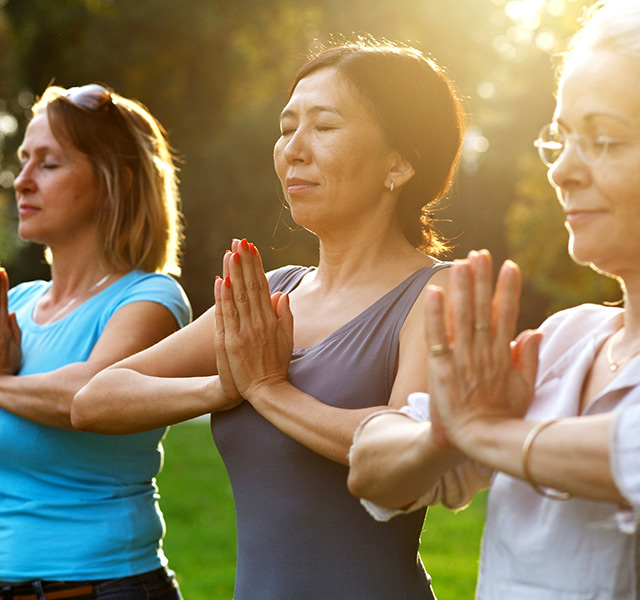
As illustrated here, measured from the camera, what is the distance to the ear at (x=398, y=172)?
2.50 m

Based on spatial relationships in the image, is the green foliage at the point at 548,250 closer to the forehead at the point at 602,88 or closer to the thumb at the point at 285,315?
the thumb at the point at 285,315

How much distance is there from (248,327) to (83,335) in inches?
45.0

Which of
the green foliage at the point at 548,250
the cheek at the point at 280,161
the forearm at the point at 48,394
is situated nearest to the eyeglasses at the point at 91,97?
the forearm at the point at 48,394

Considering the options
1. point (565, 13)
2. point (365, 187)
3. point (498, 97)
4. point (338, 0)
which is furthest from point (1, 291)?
point (498, 97)

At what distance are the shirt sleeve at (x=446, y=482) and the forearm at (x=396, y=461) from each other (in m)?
0.02

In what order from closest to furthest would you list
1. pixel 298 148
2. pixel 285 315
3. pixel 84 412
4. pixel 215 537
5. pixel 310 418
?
pixel 310 418, pixel 285 315, pixel 298 148, pixel 84 412, pixel 215 537

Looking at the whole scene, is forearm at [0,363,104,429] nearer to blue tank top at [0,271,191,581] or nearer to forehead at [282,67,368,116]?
blue tank top at [0,271,191,581]

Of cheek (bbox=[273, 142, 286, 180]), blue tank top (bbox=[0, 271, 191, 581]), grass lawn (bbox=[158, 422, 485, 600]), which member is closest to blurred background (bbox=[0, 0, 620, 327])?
grass lawn (bbox=[158, 422, 485, 600])

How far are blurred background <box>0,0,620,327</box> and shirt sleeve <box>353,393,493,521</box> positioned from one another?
21.1m

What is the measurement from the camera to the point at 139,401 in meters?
2.47

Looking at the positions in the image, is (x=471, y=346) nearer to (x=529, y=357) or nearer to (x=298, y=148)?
(x=529, y=357)

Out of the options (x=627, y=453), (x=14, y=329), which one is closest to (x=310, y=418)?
(x=627, y=453)

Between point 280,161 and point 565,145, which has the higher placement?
point 565,145

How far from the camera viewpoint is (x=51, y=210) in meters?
3.37
